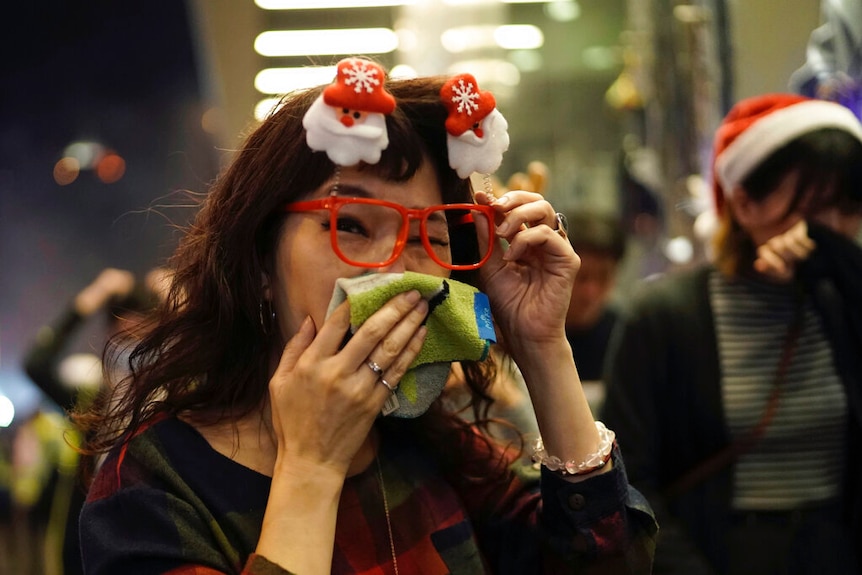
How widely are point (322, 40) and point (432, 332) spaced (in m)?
4.55

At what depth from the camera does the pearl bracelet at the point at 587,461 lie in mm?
1198

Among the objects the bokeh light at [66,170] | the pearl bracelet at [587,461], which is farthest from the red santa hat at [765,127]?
the bokeh light at [66,170]

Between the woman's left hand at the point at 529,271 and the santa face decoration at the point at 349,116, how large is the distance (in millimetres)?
218

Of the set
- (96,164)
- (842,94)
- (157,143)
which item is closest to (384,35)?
(157,143)

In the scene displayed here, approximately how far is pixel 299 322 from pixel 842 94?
1305mm

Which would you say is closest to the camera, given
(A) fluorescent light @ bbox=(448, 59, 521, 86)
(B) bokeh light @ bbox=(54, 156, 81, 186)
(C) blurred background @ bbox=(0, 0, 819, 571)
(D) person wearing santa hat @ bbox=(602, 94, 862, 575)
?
(D) person wearing santa hat @ bbox=(602, 94, 862, 575)

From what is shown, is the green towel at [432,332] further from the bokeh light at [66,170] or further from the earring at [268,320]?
the bokeh light at [66,170]

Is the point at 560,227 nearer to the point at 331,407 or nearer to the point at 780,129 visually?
the point at 331,407

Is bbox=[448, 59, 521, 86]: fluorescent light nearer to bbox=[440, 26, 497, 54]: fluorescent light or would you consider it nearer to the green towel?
bbox=[440, 26, 497, 54]: fluorescent light

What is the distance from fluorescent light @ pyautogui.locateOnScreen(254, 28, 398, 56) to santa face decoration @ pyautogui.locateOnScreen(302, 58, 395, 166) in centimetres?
395

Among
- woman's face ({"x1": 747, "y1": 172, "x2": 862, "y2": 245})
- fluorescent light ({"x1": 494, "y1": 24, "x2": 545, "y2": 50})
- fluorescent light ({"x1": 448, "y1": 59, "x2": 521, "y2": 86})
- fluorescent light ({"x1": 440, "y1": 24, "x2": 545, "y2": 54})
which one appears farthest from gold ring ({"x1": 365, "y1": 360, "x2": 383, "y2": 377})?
fluorescent light ({"x1": 494, "y1": 24, "x2": 545, "y2": 50})

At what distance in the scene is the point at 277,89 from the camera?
2080mm

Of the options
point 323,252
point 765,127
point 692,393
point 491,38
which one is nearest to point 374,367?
point 323,252

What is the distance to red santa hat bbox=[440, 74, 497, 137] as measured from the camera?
1.13 meters
